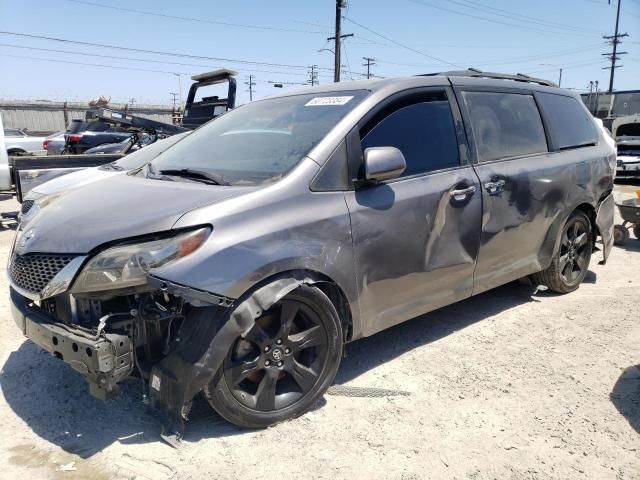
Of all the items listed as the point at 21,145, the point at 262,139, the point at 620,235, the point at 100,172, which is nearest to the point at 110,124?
the point at 100,172

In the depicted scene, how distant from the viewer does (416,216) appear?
329 centimetres

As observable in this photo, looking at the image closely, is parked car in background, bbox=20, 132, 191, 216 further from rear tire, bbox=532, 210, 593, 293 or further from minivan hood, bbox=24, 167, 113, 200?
rear tire, bbox=532, 210, 593, 293

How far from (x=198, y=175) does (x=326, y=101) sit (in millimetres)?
988

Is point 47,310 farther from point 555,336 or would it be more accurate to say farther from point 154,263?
point 555,336

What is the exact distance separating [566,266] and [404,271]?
2370mm

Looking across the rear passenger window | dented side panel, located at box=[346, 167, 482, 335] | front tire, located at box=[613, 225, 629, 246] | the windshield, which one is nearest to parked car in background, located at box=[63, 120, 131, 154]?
the windshield

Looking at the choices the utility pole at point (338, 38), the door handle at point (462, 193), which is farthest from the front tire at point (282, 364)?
the utility pole at point (338, 38)

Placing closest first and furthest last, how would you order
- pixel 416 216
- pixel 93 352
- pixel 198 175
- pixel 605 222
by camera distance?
1. pixel 93 352
2. pixel 198 175
3. pixel 416 216
4. pixel 605 222

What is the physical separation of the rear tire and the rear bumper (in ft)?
12.2

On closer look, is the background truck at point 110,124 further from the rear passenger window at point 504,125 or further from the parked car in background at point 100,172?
the rear passenger window at point 504,125

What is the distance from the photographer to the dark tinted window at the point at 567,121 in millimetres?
4602

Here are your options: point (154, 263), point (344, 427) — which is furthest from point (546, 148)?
point (154, 263)

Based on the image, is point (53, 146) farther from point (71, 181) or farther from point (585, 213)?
point (585, 213)

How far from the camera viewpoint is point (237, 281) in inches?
98.6
